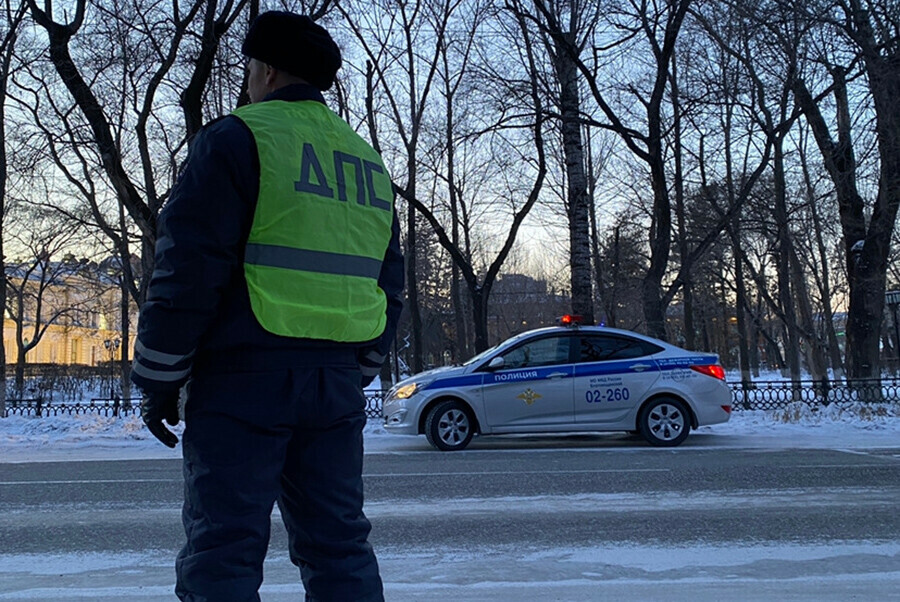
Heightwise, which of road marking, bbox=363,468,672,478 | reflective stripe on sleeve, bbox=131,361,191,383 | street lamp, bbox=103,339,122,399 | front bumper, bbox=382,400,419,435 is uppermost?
street lamp, bbox=103,339,122,399

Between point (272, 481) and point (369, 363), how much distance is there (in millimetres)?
560

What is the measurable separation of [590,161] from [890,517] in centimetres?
2379

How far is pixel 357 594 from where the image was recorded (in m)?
2.15

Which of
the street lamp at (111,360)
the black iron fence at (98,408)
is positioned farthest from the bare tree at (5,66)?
the street lamp at (111,360)

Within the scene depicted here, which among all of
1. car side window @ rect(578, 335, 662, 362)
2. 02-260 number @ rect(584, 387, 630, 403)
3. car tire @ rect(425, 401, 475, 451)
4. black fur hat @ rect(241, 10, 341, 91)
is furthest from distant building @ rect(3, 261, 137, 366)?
black fur hat @ rect(241, 10, 341, 91)

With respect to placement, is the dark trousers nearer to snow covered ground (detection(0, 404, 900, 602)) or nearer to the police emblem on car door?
snow covered ground (detection(0, 404, 900, 602))

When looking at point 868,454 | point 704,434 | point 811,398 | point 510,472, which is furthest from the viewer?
point 811,398

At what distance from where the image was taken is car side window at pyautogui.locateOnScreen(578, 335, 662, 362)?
11.1 m

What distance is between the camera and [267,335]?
2.07 metres

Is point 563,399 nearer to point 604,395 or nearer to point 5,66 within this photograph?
point 604,395

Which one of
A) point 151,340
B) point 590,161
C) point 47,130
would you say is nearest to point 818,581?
point 151,340

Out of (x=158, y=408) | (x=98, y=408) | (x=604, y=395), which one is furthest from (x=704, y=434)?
(x=98, y=408)

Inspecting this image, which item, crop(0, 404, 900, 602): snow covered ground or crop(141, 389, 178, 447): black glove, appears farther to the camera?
crop(0, 404, 900, 602): snow covered ground

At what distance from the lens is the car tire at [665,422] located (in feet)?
35.5
